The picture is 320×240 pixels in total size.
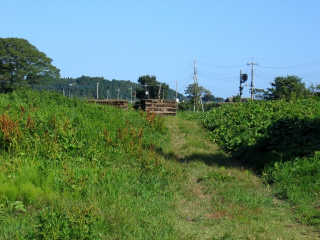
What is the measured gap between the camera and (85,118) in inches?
528

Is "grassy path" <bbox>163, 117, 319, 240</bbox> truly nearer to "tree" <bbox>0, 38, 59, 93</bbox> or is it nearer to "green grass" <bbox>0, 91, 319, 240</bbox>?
"green grass" <bbox>0, 91, 319, 240</bbox>

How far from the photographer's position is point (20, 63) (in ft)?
260

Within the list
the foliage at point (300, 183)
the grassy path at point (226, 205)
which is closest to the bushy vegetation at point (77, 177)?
the grassy path at point (226, 205)

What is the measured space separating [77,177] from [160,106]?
17.7 meters

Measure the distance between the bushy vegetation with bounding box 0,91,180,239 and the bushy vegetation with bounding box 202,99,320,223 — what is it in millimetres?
2853

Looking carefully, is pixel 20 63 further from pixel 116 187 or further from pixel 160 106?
pixel 116 187

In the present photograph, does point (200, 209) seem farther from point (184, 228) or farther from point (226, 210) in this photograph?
point (184, 228)

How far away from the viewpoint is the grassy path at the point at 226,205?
6.27 meters

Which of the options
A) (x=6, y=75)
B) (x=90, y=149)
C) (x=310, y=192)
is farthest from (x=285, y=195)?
(x=6, y=75)

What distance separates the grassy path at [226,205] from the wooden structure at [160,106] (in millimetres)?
12517

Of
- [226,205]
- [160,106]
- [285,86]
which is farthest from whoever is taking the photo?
[285,86]

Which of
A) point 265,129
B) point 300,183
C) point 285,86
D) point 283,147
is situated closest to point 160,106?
point 265,129

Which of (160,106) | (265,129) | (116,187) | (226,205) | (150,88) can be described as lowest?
(226,205)

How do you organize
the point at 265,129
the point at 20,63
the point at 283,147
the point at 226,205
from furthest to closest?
the point at 20,63 → the point at 265,129 → the point at 283,147 → the point at 226,205
